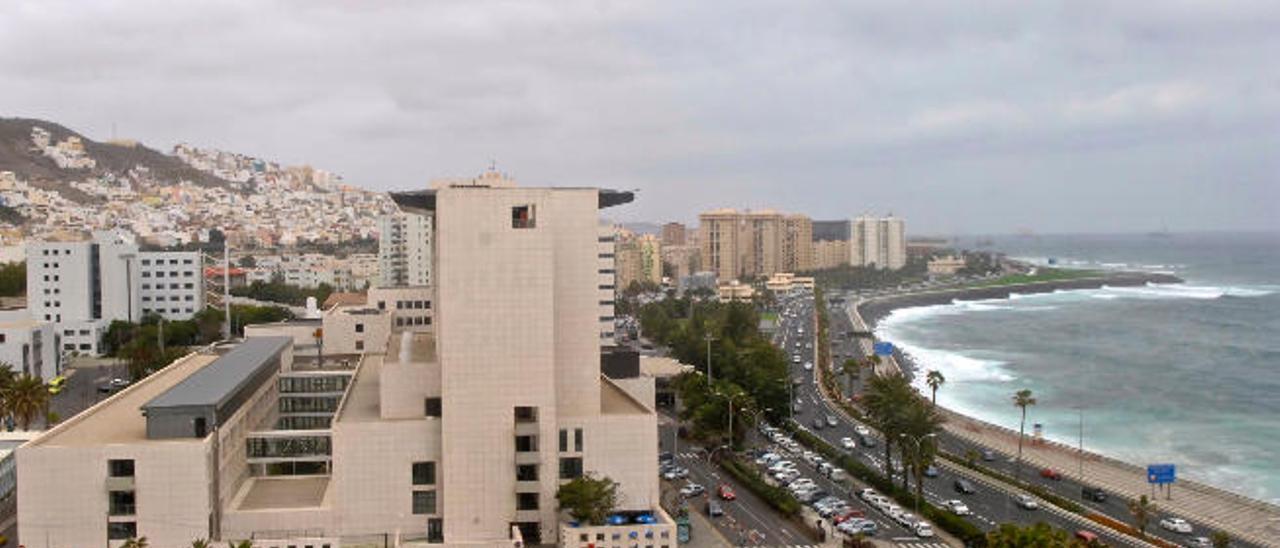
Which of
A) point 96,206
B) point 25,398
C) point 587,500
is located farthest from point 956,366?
point 96,206

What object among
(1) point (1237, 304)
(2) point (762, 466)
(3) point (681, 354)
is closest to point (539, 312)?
(2) point (762, 466)

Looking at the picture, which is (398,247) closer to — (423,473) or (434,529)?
(423,473)

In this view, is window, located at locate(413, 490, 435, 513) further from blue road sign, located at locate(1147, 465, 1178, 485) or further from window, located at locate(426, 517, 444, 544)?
blue road sign, located at locate(1147, 465, 1178, 485)

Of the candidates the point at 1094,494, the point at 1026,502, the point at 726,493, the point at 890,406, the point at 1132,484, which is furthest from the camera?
the point at 1132,484

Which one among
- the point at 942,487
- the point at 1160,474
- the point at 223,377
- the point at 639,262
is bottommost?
the point at 942,487

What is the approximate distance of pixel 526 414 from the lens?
2772 cm

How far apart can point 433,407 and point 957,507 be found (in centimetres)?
1664

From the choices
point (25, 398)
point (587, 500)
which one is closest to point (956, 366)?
point (587, 500)

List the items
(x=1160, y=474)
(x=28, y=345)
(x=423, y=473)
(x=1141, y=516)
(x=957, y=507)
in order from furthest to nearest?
(x=28, y=345), (x=1160, y=474), (x=957, y=507), (x=1141, y=516), (x=423, y=473)

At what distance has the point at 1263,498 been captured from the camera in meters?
41.2

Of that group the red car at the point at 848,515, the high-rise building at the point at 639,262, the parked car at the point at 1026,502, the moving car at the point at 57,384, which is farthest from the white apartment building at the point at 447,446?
the high-rise building at the point at 639,262

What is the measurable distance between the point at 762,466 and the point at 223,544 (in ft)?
66.4

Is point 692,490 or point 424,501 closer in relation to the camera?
point 424,501

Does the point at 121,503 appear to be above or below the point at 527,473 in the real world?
below
